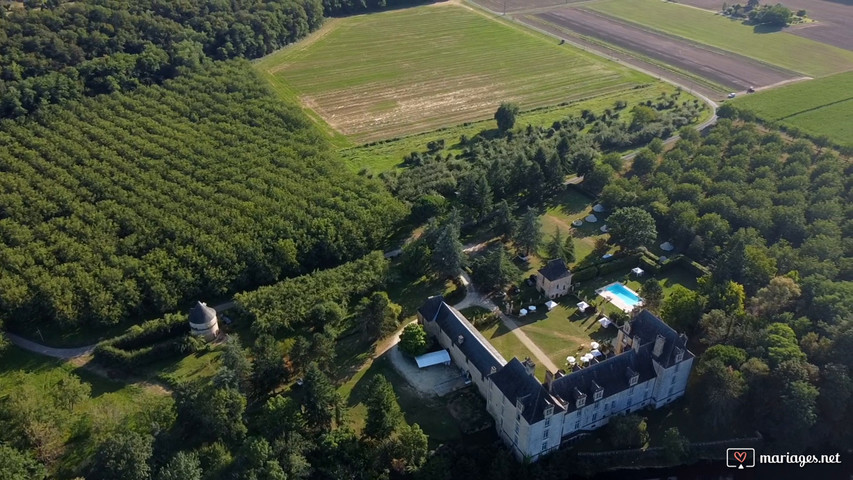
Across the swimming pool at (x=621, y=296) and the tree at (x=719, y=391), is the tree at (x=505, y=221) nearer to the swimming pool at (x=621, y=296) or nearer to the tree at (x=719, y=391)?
the swimming pool at (x=621, y=296)

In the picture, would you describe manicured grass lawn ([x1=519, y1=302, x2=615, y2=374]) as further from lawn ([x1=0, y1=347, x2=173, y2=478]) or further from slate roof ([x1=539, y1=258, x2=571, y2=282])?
lawn ([x1=0, y1=347, x2=173, y2=478])

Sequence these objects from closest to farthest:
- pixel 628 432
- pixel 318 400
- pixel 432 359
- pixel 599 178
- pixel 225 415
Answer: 1. pixel 225 415
2. pixel 318 400
3. pixel 628 432
4. pixel 432 359
5. pixel 599 178

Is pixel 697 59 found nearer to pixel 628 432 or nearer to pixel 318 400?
pixel 628 432

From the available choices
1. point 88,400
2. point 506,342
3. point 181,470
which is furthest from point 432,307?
point 88,400

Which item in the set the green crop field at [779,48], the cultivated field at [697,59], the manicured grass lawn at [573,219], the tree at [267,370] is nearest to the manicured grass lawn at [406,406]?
the tree at [267,370]

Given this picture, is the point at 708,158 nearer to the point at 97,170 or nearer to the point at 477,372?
the point at 477,372
